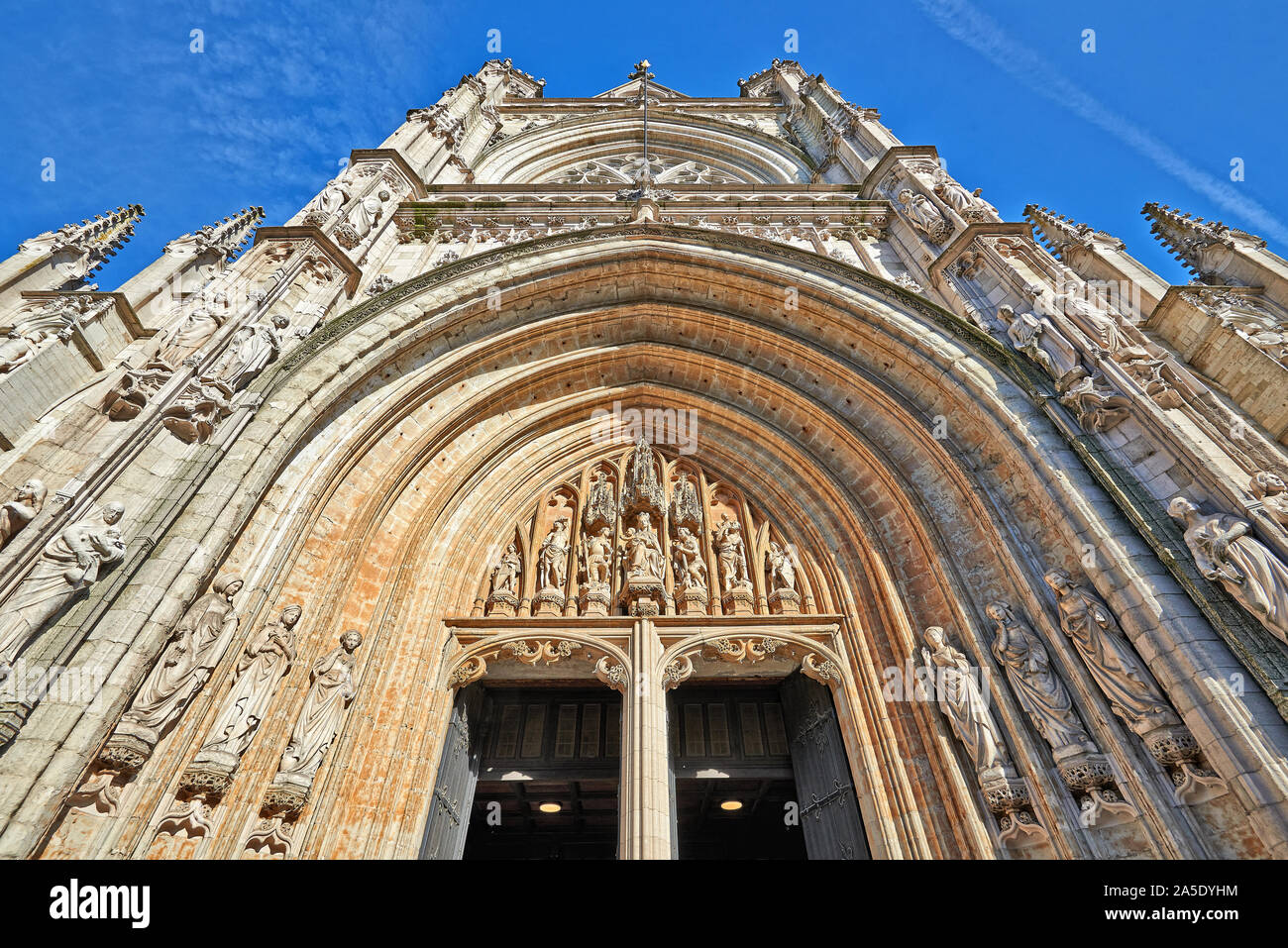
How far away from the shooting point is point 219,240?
8406 mm

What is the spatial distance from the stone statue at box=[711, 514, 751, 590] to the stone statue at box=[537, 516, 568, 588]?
2.05 meters

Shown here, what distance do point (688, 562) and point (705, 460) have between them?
6.76 feet

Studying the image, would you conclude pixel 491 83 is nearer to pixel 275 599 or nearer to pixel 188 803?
pixel 275 599

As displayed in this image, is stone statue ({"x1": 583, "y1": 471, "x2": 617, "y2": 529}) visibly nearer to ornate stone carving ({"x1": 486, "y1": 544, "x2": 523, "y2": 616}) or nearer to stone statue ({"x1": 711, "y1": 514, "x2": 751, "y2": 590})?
ornate stone carving ({"x1": 486, "y1": 544, "x2": 523, "y2": 616})

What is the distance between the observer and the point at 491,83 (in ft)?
66.1

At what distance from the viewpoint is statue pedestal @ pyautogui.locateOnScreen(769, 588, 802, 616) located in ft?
24.2

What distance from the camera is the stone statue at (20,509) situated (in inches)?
166

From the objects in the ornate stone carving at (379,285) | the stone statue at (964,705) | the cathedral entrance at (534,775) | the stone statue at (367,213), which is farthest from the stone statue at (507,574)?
the stone statue at (367,213)

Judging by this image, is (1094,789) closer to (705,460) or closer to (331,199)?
(705,460)

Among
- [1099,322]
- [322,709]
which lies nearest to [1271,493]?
[1099,322]
